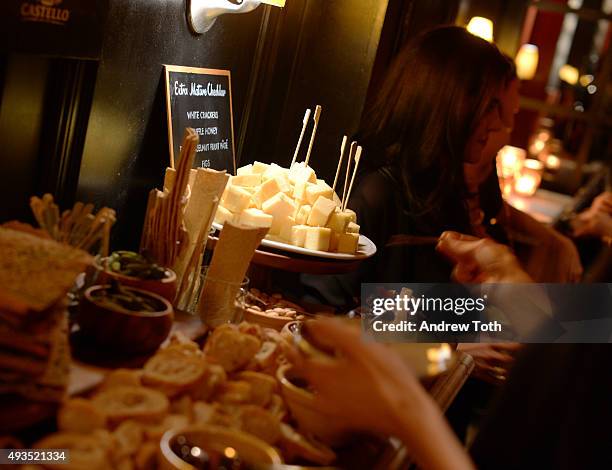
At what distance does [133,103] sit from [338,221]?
0.78m

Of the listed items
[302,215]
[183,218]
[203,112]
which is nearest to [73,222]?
[183,218]

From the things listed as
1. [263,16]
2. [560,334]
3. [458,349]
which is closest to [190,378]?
[560,334]

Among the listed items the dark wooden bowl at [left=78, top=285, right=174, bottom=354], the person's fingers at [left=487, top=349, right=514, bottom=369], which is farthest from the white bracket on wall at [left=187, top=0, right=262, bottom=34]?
the person's fingers at [left=487, top=349, right=514, bottom=369]

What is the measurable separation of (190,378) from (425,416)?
0.56 metres

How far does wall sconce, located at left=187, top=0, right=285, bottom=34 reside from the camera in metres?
2.88

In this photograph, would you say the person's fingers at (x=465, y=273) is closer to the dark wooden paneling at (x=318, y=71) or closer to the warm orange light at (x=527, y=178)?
the dark wooden paneling at (x=318, y=71)

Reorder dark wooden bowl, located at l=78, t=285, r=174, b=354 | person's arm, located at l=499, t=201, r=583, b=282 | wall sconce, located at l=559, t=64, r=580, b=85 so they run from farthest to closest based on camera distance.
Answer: wall sconce, located at l=559, t=64, r=580, b=85
person's arm, located at l=499, t=201, r=583, b=282
dark wooden bowl, located at l=78, t=285, r=174, b=354

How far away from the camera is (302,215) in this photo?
287 centimetres

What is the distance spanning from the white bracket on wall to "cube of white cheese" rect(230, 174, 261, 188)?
54 centimetres

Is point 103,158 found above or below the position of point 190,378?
above

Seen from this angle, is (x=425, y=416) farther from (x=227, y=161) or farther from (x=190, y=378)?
(x=227, y=161)

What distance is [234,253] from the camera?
227 centimetres

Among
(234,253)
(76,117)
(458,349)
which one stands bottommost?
(458,349)

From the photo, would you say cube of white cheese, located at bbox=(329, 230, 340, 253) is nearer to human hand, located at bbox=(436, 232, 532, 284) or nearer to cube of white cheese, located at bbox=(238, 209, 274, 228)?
cube of white cheese, located at bbox=(238, 209, 274, 228)
